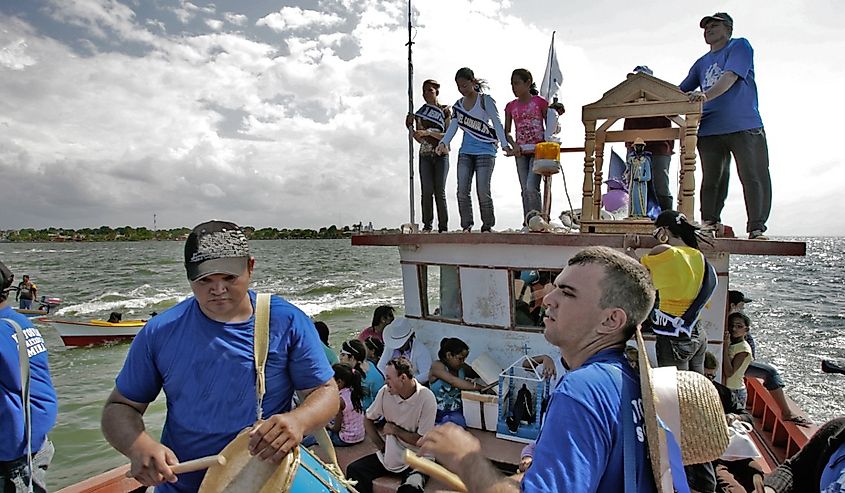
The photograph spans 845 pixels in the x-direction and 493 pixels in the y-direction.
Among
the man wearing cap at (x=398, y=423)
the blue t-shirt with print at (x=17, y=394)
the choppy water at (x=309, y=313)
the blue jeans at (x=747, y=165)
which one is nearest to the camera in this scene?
the blue t-shirt with print at (x=17, y=394)

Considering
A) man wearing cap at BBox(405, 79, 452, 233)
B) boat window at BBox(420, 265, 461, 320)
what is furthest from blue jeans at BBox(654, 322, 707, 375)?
man wearing cap at BBox(405, 79, 452, 233)

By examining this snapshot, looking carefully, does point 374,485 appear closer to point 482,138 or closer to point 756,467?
point 756,467

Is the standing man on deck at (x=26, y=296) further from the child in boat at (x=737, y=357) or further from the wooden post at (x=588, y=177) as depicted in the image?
the child in boat at (x=737, y=357)

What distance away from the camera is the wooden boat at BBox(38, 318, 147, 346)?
1983 centimetres

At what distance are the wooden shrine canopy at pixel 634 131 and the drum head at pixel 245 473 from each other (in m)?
4.57

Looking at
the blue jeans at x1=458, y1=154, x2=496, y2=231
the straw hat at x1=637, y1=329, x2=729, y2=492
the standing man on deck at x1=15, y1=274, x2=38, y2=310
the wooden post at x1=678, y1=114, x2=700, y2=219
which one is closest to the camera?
the straw hat at x1=637, y1=329, x2=729, y2=492

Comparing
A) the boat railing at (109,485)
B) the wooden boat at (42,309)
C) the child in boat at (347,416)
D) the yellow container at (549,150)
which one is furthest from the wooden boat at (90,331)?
the yellow container at (549,150)

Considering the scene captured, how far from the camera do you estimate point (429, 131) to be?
7652 mm

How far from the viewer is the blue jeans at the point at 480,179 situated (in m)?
7.36

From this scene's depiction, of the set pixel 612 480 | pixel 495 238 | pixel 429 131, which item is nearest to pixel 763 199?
pixel 495 238

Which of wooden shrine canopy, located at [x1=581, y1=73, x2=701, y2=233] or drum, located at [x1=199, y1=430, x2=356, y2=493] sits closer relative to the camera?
drum, located at [x1=199, y1=430, x2=356, y2=493]

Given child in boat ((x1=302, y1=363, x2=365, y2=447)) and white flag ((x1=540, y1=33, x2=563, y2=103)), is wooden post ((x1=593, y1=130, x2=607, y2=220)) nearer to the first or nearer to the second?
child in boat ((x1=302, y1=363, x2=365, y2=447))

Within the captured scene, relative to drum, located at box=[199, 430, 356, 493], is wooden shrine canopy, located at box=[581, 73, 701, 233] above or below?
above

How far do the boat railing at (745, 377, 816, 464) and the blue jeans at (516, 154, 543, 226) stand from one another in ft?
11.4
